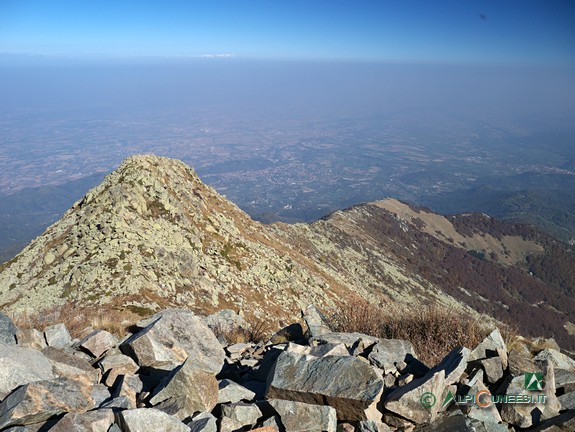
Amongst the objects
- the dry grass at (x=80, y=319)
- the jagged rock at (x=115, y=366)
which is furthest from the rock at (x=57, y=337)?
the jagged rock at (x=115, y=366)

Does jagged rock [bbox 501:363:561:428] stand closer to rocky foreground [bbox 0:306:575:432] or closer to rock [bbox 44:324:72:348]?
rocky foreground [bbox 0:306:575:432]

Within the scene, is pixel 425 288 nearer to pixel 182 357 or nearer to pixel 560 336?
pixel 560 336

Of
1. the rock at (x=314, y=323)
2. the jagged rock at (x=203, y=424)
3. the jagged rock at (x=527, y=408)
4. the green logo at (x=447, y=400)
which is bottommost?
the rock at (x=314, y=323)

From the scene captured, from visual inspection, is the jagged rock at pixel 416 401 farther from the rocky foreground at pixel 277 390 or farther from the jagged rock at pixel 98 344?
the jagged rock at pixel 98 344

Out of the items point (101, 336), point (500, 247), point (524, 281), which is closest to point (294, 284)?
point (101, 336)

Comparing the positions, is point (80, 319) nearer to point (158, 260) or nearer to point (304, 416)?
point (158, 260)

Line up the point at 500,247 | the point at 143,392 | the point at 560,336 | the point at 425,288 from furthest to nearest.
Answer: the point at 500,247
the point at 560,336
the point at 425,288
the point at 143,392

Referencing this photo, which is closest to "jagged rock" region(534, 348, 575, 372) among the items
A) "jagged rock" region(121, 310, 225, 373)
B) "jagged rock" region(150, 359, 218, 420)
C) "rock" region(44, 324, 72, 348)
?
"jagged rock" region(121, 310, 225, 373)

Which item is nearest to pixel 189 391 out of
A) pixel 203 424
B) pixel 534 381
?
pixel 203 424
